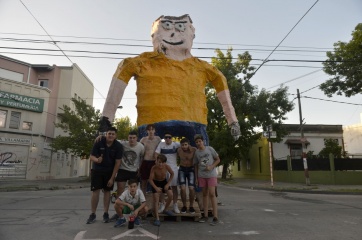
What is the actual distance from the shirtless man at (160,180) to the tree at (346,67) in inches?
430

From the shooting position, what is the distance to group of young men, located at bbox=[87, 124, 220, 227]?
4680 millimetres

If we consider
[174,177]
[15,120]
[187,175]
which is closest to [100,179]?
[174,177]

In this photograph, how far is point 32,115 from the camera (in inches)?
806

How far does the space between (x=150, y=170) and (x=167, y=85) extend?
168 cm

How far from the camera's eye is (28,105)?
20.1 metres

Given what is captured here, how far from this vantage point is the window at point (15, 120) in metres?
19.4

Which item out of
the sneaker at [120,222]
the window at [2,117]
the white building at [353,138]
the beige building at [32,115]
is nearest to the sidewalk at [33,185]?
the beige building at [32,115]

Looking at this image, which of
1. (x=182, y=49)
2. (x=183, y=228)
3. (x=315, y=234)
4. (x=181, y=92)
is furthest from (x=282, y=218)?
(x=182, y=49)

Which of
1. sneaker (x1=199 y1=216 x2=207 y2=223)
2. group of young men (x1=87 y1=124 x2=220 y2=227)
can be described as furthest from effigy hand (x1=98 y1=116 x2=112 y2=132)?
sneaker (x1=199 y1=216 x2=207 y2=223)

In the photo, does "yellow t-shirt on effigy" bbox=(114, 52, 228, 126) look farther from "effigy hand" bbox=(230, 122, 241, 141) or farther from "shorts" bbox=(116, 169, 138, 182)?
"shorts" bbox=(116, 169, 138, 182)

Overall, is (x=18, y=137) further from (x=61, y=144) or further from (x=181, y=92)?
(x=181, y=92)

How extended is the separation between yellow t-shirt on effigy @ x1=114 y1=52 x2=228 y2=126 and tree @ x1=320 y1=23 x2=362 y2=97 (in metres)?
9.48

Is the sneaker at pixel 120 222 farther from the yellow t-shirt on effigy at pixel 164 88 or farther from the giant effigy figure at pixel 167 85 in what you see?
the yellow t-shirt on effigy at pixel 164 88

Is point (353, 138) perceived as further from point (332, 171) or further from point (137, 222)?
point (137, 222)
